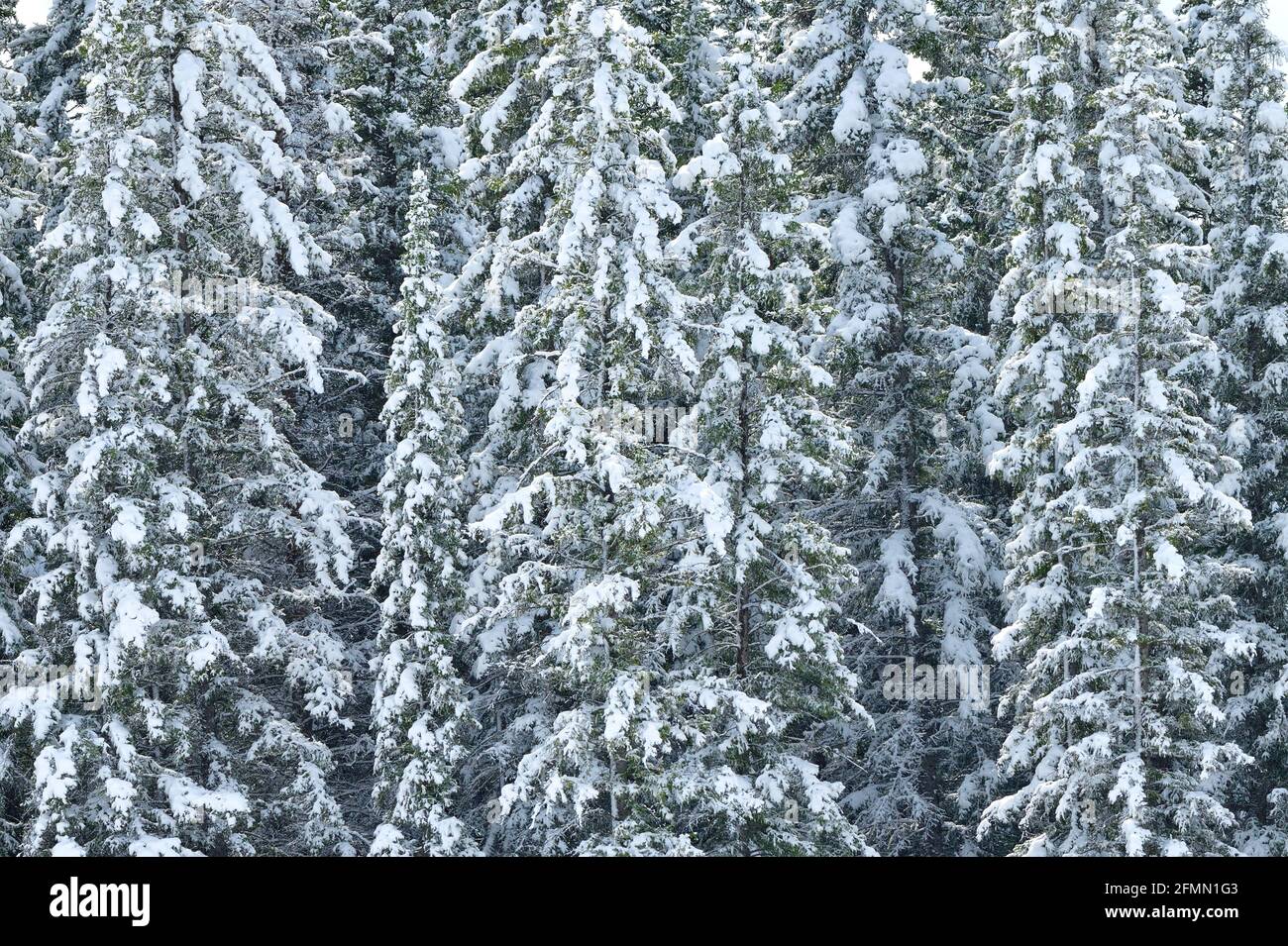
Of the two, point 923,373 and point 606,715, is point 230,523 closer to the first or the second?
point 606,715

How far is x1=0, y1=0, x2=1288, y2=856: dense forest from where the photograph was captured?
20.8 metres

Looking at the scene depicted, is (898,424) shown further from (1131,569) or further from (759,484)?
(1131,569)

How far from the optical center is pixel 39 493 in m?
20.5

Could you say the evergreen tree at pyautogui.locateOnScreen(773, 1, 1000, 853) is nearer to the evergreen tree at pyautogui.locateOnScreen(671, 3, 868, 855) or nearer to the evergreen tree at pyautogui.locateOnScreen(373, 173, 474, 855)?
the evergreen tree at pyautogui.locateOnScreen(671, 3, 868, 855)

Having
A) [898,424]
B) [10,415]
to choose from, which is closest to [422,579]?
[10,415]

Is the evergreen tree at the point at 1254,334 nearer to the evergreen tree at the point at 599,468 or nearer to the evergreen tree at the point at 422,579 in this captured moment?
the evergreen tree at the point at 599,468

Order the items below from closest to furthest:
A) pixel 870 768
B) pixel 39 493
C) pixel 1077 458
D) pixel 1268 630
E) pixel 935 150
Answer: pixel 39 493 < pixel 1077 458 < pixel 1268 630 < pixel 870 768 < pixel 935 150

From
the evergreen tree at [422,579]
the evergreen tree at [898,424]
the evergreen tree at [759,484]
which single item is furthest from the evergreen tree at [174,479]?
the evergreen tree at [898,424]

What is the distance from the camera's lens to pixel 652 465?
21.1 meters

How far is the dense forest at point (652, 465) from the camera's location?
2075cm

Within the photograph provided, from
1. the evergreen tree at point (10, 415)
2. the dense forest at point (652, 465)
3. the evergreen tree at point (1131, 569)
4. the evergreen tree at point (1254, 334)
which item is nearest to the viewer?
the dense forest at point (652, 465)

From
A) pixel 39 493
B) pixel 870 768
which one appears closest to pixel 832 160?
pixel 870 768

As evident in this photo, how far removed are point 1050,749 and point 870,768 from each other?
16.4 ft

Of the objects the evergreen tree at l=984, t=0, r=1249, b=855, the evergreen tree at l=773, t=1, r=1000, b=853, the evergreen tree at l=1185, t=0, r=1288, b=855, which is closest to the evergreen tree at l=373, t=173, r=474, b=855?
the evergreen tree at l=773, t=1, r=1000, b=853
